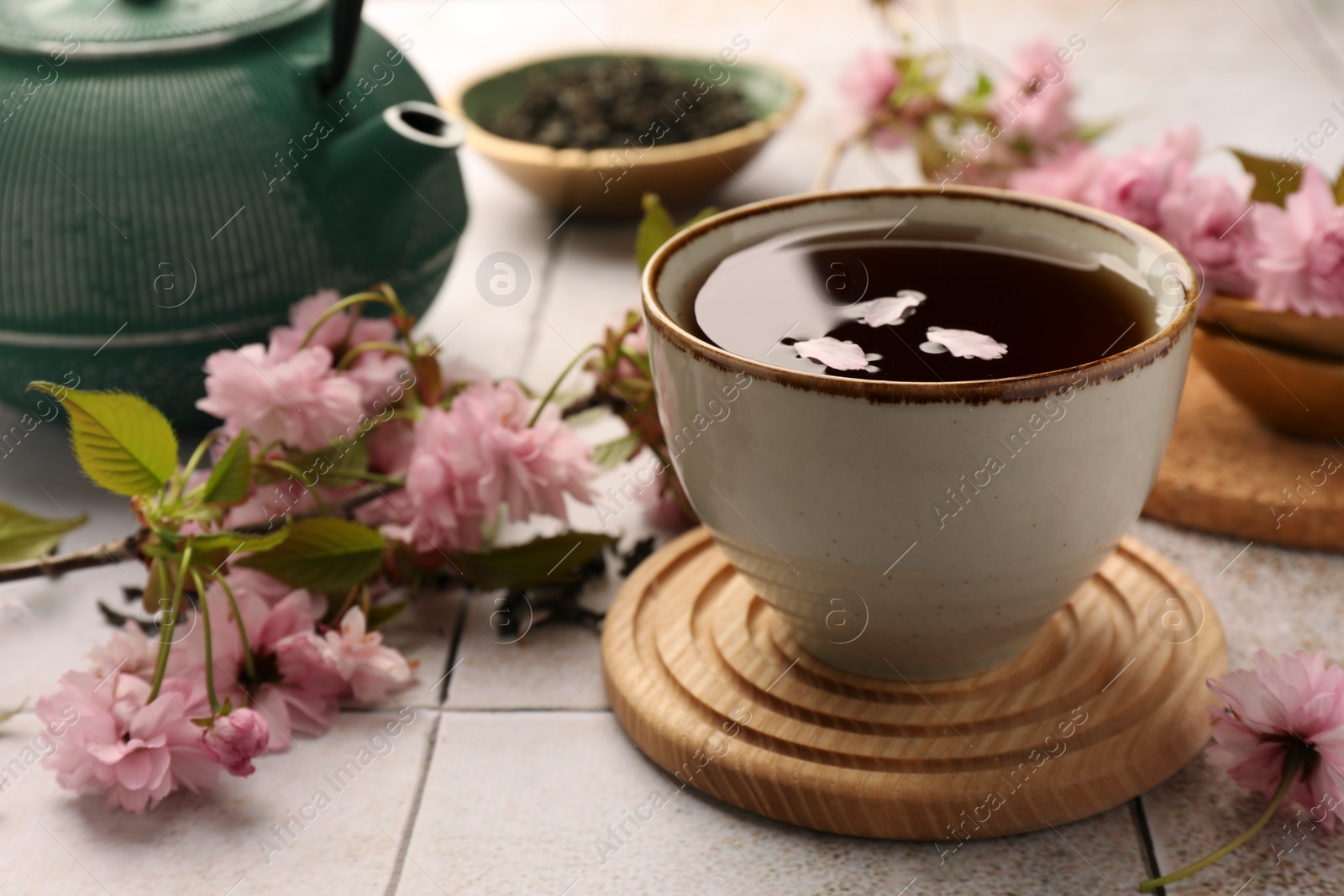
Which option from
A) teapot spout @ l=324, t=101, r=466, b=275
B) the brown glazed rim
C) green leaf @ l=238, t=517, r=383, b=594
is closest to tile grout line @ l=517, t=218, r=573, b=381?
teapot spout @ l=324, t=101, r=466, b=275

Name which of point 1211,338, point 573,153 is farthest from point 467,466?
point 573,153

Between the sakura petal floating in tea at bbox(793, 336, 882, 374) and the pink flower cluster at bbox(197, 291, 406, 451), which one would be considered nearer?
the sakura petal floating in tea at bbox(793, 336, 882, 374)

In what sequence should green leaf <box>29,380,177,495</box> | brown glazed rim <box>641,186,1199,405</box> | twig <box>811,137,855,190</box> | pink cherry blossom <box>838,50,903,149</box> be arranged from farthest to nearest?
pink cherry blossom <box>838,50,903,149</box>, twig <box>811,137,855,190</box>, green leaf <box>29,380,177,495</box>, brown glazed rim <box>641,186,1199,405</box>

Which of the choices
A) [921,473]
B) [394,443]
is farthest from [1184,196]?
[394,443]

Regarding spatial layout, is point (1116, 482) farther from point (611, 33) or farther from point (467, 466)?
point (611, 33)

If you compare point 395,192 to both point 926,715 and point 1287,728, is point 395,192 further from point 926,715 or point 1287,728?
point 1287,728

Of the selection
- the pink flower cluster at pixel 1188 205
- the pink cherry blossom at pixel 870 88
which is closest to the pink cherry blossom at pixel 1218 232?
the pink flower cluster at pixel 1188 205

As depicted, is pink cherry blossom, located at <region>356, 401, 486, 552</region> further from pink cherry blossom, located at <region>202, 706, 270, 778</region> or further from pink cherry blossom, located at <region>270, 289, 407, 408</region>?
pink cherry blossom, located at <region>202, 706, 270, 778</region>

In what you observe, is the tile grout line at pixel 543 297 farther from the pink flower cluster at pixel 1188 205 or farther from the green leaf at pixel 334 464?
the pink flower cluster at pixel 1188 205
